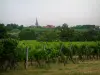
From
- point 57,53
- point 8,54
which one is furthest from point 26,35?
point 8,54

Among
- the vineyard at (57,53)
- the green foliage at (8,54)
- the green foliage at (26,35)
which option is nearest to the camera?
the green foliage at (8,54)

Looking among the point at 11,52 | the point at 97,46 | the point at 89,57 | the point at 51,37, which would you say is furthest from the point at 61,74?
the point at 51,37

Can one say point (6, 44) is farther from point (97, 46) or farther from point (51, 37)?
point (51, 37)

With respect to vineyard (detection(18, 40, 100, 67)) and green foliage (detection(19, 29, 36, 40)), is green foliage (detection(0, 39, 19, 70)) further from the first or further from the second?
green foliage (detection(19, 29, 36, 40))

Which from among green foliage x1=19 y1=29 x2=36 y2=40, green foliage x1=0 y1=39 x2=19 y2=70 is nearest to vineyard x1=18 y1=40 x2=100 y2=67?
green foliage x1=0 y1=39 x2=19 y2=70

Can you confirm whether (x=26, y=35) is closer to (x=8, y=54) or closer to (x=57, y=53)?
(x=57, y=53)

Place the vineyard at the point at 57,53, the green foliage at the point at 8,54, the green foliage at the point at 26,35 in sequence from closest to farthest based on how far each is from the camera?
the green foliage at the point at 8,54
the vineyard at the point at 57,53
the green foliage at the point at 26,35

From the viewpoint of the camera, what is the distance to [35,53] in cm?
1474

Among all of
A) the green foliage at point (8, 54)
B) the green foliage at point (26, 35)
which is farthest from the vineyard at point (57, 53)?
the green foliage at point (26, 35)

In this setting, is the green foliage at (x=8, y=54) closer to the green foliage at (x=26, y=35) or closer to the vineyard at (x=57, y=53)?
the vineyard at (x=57, y=53)

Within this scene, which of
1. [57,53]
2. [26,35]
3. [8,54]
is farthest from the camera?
[26,35]

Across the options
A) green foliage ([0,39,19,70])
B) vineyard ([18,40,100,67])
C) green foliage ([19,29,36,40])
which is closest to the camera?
green foliage ([0,39,19,70])

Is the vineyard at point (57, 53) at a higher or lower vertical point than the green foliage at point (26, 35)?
lower

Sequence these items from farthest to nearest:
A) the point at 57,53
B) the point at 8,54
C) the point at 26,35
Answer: the point at 26,35, the point at 57,53, the point at 8,54
